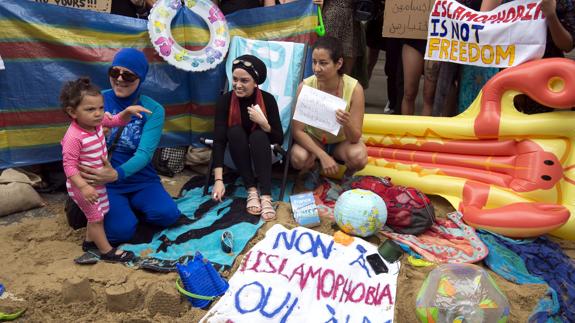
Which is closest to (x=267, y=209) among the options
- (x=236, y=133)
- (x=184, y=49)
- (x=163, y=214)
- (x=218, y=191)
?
(x=218, y=191)

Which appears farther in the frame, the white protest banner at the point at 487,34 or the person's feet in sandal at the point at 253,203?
the white protest banner at the point at 487,34

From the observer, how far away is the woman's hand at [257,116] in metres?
3.38

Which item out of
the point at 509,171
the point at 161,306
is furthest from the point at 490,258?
the point at 161,306

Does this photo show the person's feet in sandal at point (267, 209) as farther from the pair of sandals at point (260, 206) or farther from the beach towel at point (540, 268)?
the beach towel at point (540, 268)

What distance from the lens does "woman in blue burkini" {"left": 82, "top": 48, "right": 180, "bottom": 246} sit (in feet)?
9.55

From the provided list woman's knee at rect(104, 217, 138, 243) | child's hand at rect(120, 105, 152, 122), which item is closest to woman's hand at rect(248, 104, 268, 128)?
child's hand at rect(120, 105, 152, 122)

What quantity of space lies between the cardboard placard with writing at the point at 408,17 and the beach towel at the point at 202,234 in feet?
5.87

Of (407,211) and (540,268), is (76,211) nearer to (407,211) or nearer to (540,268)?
(407,211)

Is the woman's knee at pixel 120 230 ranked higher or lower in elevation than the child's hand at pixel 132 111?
lower

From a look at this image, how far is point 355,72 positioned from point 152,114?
256 cm

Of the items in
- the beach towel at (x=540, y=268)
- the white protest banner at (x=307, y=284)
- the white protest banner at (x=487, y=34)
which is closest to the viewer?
the white protest banner at (x=307, y=284)

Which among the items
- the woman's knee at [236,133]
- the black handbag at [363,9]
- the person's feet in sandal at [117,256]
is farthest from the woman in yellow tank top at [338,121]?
the person's feet in sandal at [117,256]

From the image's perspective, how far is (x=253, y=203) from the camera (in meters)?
3.36

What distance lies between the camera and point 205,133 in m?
4.39
